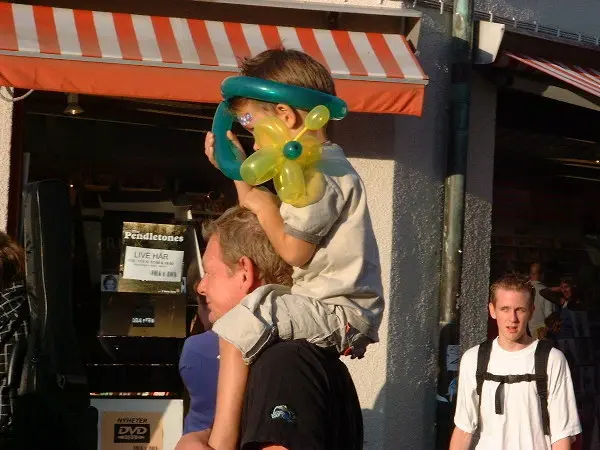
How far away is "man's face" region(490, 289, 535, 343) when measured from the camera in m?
5.64

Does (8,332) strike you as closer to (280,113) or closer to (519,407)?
(519,407)

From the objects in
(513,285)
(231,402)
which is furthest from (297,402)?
(513,285)

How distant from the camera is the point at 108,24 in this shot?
7.10 meters

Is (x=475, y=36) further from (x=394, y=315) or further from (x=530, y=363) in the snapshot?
(x=530, y=363)

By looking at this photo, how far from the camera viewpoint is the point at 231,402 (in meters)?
2.48

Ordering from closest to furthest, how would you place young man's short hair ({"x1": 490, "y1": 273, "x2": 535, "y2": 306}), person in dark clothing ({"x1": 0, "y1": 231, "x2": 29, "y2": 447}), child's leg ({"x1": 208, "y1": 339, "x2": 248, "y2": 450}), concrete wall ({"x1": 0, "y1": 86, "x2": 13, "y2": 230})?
child's leg ({"x1": 208, "y1": 339, "x2": 248, "y2": 450}) → person in dark clothing ({"x1": 0, "y1": 231, "x2": 29, "y2": 447}) → young man's short hair ({"x1": 490, "y1": 273, "x2": 535, "y2": 306}) → concrete wall ({"x1": 0, "y1": 86, "x2": 13, "y2": 230})

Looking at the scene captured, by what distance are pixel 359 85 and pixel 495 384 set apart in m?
2.22

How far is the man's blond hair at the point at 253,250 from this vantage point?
2703mm

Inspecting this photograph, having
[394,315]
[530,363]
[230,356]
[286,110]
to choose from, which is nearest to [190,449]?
[230,356]

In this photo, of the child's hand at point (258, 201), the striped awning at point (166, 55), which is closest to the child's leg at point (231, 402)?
the child's hand at point (258, 201)

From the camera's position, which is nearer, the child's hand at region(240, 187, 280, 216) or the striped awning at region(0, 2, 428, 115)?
the child's hand at region(240, 187, 280, 216)

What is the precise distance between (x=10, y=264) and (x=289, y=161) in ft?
10.3

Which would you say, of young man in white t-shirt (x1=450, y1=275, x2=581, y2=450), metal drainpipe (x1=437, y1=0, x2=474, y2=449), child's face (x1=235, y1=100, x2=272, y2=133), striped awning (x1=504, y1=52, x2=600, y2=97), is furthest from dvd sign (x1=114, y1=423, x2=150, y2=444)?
child's face (x1=235, y1=100, x2=272, y2=133)

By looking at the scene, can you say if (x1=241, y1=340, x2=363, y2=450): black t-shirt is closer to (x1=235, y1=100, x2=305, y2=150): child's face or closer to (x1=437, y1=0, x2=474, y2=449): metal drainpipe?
(x1=235, y1=100, x2=305, y2=150): child's face
